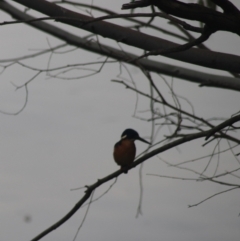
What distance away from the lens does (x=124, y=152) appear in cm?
424

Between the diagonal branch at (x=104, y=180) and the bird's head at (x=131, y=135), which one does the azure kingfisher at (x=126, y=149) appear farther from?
the diagonal branch at (x=104, y=180)

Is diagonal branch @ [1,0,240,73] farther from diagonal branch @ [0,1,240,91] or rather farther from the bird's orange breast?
the bird's orange breast

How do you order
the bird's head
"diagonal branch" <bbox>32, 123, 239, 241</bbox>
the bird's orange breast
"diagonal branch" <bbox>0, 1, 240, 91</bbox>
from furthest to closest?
the bird's head
the bird's orange breast
"diagonal branch" <bbox>0, 1, 240, 91</bbox>
"diagonal branch" <bbox>32, 123, 239, 241</bbox>

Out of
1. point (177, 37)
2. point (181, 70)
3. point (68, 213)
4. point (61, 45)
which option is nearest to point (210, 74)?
point (181, 70)

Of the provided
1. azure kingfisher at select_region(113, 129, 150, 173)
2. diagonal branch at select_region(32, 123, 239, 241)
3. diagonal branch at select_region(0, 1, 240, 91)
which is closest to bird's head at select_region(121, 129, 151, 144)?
azure kingfisher at select_region(113, 129, 150, 173)

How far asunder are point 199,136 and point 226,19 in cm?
65

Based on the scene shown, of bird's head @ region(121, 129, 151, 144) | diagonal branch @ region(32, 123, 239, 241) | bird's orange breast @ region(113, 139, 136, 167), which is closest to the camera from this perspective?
diagonal branch @ region(32, 123, 239, 241)

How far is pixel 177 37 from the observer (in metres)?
4.54

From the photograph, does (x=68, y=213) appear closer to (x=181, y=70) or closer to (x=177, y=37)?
(x=181, y=70)

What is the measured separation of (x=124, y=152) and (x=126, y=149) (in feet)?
0.26

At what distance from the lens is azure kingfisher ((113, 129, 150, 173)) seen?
4168mm

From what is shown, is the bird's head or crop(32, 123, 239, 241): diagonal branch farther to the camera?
the bird's head

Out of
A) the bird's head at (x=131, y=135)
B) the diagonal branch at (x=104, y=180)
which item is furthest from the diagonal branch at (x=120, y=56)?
the diagonal branch at (x=104, y=180)

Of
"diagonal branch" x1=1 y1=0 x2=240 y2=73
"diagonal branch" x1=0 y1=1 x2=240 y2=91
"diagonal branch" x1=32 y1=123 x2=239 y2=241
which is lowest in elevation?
"diagonal branch" x1=32 y1=123 x2=239 y2=241
